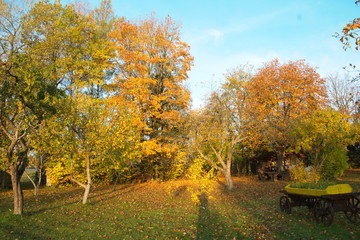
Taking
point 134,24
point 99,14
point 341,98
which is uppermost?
point 99,14

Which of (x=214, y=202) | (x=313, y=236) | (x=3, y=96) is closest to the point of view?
(x=313, y=236)

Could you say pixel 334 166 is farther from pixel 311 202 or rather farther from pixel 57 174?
pixel 57 174

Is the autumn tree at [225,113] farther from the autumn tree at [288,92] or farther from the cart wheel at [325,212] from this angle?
the cart wheel at [325,212]

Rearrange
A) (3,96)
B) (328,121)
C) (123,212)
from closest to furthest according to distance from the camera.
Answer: (3,96) → (123,212) → (328,121)

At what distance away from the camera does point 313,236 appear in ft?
23.4

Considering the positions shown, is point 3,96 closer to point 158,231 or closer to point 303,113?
point 158,231

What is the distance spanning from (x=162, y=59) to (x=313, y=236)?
17.8 m

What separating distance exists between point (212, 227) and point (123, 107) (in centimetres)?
953

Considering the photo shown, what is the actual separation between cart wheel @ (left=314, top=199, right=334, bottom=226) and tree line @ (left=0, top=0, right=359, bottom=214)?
5120 millimetres

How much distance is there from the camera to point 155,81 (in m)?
21.6

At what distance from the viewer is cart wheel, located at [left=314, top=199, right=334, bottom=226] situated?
8000 mm

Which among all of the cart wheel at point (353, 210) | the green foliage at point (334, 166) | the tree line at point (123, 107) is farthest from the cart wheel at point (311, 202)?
the green foliage at point (334, 166)

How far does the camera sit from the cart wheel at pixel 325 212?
800 cm

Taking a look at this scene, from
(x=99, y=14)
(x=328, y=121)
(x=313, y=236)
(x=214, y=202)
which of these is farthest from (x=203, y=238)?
(x=99, y=14)
